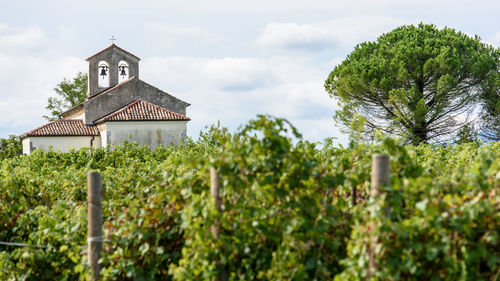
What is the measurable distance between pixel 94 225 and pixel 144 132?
28.4m

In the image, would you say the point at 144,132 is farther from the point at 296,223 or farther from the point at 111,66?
the point at 296,223

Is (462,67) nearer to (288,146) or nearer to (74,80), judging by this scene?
(288,146)

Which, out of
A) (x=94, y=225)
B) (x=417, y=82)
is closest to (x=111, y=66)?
(x=417, y=82)

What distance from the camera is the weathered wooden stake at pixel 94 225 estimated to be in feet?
14.5

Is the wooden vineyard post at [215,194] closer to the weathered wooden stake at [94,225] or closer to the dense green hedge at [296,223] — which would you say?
the dense green hedge at [296,223]

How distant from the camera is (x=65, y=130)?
35906mm

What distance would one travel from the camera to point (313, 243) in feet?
11.8

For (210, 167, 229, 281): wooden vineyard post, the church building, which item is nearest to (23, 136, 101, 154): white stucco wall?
the church building

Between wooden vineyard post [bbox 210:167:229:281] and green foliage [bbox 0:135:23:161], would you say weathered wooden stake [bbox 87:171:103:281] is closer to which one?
wooden vineyard post [bbox 210:167:229:281]

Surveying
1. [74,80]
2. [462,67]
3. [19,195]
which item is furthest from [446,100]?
[74,80]

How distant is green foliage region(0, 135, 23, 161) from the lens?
142 ft

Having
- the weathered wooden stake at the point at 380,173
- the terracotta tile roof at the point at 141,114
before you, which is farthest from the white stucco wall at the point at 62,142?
the weathered wooden stake at the point at 380,173

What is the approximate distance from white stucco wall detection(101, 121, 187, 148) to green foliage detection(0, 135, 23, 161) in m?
14.8

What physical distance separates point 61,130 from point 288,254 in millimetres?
34934
